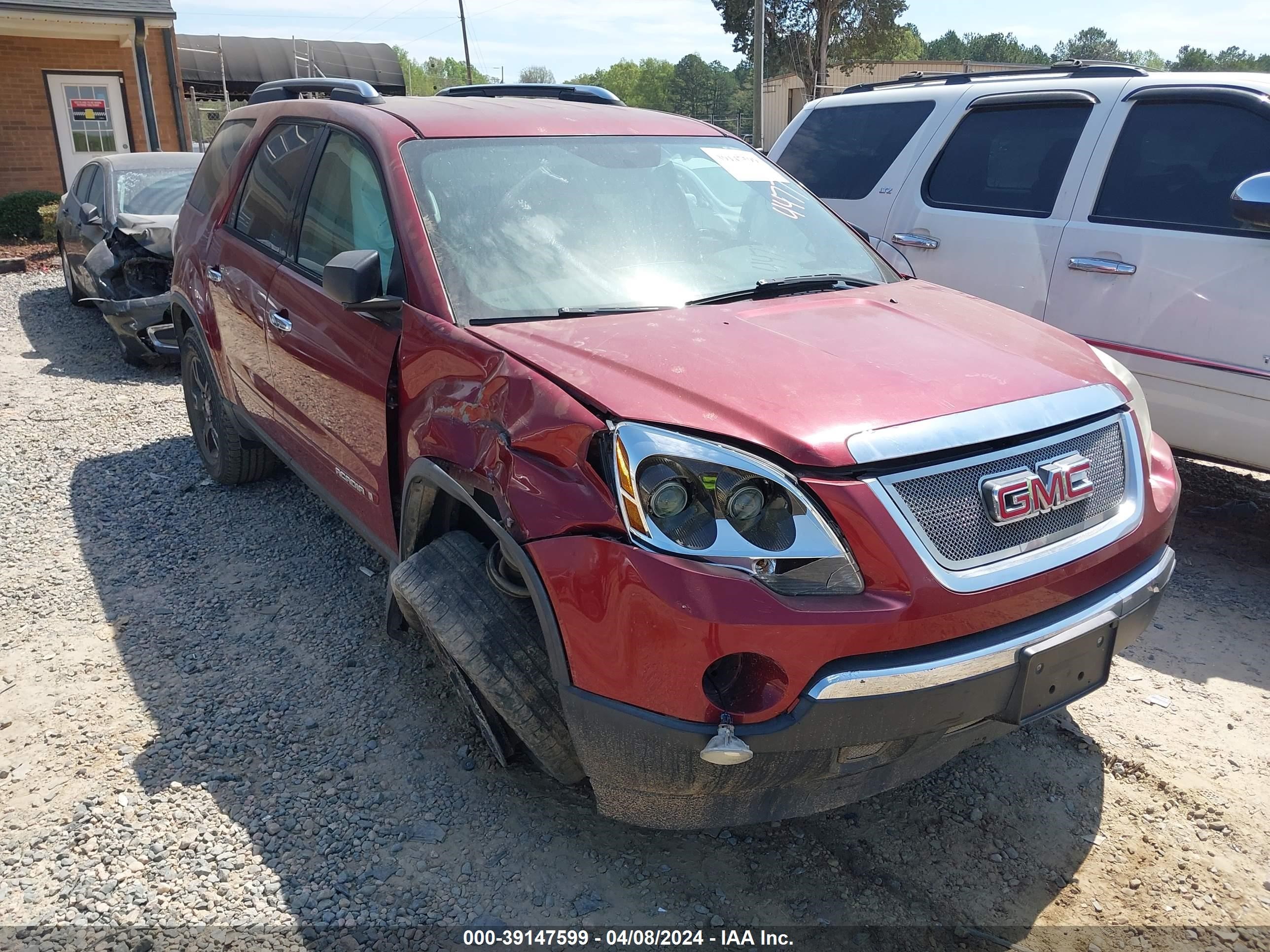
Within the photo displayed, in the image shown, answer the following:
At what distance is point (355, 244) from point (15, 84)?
17.2 metres

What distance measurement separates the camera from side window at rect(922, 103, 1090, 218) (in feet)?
15.8

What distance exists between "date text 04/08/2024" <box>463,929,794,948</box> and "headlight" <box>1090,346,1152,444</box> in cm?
170

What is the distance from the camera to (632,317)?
2.80m

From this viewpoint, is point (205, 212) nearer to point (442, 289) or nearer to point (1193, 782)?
point (442, 289)

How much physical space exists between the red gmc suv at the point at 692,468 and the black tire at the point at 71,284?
8493 millimetres

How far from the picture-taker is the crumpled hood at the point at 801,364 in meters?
2.19

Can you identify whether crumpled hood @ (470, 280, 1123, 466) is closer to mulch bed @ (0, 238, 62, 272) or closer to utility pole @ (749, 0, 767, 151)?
mulch bed @ (0, 238, 62, 272)

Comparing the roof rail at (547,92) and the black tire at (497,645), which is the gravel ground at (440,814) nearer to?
the black tire at (497,645)

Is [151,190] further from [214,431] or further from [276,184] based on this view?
[276,184]

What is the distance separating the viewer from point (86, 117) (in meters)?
17.2

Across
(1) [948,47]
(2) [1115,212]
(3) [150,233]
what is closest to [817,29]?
(3) [150,233]

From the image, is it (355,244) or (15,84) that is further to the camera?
(15,84)

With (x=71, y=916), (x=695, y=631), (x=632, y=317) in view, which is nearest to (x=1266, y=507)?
(x=632, y=317)

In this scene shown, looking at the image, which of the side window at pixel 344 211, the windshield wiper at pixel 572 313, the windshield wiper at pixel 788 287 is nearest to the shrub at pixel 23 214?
the side window at pixel 344 211
